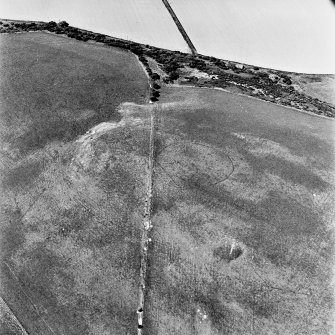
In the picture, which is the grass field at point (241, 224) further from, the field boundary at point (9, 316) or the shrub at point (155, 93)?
the field boundary at point (9, 316)

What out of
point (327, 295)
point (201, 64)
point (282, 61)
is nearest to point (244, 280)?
point (327, 295)

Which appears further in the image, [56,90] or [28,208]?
[56,90]

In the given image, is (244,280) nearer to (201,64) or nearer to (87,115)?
(87,115)

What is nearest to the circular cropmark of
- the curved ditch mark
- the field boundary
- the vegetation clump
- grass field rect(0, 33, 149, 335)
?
the curved ditch mark

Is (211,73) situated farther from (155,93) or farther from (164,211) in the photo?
(164,211)

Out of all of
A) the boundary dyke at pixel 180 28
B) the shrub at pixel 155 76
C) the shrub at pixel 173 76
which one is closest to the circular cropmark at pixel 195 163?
the shrub at pixel 155 76
